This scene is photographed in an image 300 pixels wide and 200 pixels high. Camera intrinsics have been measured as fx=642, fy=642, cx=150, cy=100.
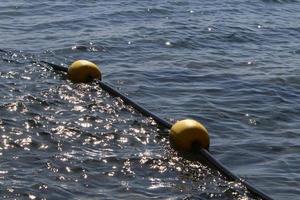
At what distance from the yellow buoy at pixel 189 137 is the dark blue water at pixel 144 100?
0.77ft

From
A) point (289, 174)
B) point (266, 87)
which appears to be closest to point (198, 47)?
point (266, 87)

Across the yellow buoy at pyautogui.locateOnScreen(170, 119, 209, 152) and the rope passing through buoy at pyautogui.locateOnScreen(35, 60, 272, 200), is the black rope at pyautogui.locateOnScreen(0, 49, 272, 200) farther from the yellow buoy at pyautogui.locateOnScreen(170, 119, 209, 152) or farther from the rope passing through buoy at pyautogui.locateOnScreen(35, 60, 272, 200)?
the yellow buoy at pyautogui.locateOnScreen(170, 119, 209, 152)

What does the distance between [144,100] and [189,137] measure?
297cm

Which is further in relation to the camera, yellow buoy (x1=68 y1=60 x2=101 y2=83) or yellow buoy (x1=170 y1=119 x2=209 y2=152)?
yellow buoy (x1=68 y1=60 x2=101 y2=83)

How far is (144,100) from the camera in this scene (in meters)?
13.0

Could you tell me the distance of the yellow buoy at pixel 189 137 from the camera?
10203 mm

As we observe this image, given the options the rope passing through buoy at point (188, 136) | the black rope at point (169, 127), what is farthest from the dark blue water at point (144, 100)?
the rope passing through buoy at point (188, 136)

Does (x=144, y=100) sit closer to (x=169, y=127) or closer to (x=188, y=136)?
(x=169, y=127)

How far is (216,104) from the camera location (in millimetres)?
→ 13016

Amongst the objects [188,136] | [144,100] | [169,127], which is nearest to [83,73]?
[144,100]

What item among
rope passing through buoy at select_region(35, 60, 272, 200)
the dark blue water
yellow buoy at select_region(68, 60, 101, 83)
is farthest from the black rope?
yellow buoy at select_region(68, 60, 101, 83)

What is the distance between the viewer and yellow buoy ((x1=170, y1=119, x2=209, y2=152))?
10203mm

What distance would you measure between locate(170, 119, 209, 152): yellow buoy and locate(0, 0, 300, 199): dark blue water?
0.23 m

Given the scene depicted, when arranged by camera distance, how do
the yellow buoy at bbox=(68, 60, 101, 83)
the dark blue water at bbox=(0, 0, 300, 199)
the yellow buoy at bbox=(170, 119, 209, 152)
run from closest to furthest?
the dark blue water at bbox=(0, 0, 300, 199), the yellow buoy at bbox=(170, 119, 209, 152), the yellow buoy at bbox=(68, 60, 101, 83)
